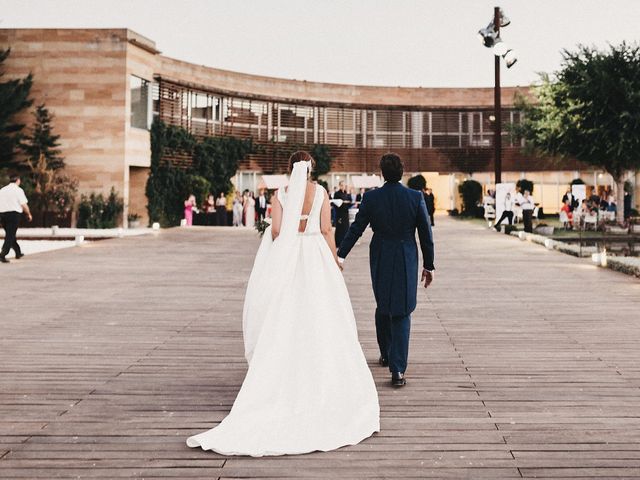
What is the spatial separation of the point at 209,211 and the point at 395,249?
1257 inches

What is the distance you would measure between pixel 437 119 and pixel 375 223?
4925 centimetres

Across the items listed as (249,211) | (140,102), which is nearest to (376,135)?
(249,211)

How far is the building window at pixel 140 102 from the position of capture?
3391 cm

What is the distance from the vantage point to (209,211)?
3806 cm

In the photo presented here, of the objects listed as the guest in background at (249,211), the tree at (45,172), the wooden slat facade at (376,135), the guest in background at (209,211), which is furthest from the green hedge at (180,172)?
the tree at (45,172)

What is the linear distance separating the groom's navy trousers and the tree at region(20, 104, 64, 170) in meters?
26.8

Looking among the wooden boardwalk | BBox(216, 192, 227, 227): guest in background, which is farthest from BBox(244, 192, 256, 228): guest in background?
the wooden boardwalk

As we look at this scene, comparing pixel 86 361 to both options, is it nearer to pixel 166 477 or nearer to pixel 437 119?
pixel 166 477

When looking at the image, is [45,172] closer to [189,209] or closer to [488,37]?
[189,209]

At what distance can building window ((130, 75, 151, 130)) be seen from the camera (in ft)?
111

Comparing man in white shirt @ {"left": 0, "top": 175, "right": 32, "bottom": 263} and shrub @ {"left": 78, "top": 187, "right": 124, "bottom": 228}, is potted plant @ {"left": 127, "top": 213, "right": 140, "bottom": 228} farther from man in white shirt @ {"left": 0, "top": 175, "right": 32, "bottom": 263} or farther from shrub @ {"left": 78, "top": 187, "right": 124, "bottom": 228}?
man in white shirt @ {"left": 0, "top": 175, "right": 32, "bottom": 263}

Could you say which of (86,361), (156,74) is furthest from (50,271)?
(156,74)

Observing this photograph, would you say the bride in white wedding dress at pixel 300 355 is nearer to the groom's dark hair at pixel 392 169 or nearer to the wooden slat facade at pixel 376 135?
the groom's dark hair at pixel 392 169

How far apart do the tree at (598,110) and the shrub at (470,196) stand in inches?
490
